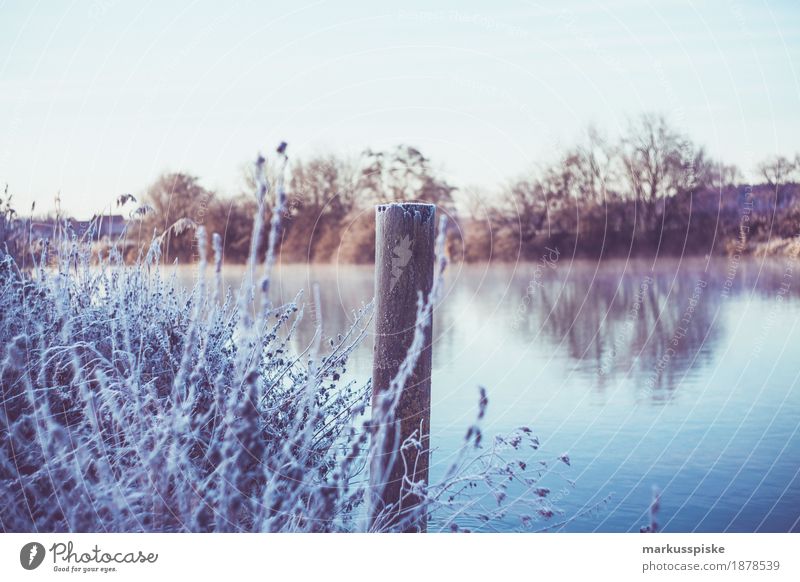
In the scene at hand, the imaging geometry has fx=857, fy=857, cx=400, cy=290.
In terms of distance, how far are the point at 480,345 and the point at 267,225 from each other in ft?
12.8

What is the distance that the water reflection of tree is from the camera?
8.07 metres

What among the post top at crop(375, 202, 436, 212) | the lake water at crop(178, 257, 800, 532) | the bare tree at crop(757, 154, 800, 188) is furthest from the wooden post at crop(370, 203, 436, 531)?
the bare tree at crop(757, 154, 800, 188)

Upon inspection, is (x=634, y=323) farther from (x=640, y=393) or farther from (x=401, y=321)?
(x=401, y=321)

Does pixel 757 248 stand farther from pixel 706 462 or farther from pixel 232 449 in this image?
pixel 232 449

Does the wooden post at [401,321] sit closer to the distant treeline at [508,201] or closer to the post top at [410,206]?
the post top at [410,206]

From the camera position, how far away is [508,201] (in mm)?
6258

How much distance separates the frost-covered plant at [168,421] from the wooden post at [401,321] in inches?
3.7

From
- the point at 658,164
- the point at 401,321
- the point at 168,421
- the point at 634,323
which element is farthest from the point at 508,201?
the point at 634,323

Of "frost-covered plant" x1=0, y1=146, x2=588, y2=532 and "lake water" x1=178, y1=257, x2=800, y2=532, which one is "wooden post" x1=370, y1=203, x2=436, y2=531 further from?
"lake water" x1=178, y1=257, x2=800, y2=532

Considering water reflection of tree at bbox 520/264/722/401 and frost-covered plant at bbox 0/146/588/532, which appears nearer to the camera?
frost-covered plant at bbox 0/146/588/532

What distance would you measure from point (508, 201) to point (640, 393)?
2096mm

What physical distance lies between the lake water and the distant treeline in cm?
61

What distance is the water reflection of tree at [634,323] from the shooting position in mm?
8070
